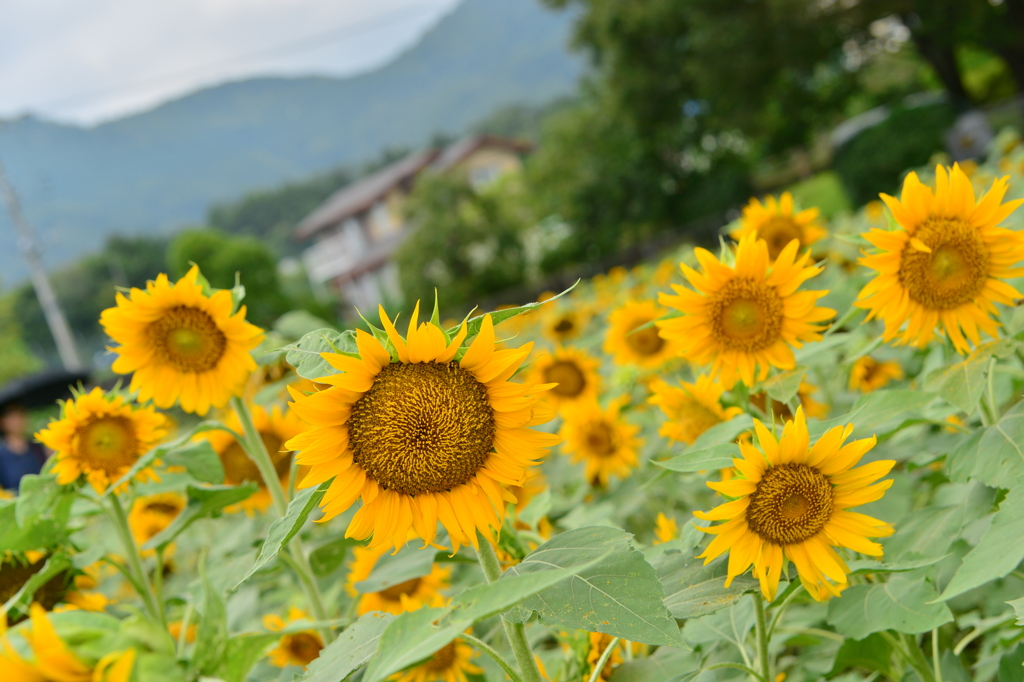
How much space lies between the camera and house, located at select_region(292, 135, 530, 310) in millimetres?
41406

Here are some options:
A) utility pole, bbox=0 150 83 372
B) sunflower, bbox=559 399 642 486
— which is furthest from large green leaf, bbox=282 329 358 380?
utility pole, bbox=0 150 83 372

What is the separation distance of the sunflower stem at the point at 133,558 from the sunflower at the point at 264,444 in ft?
1.47

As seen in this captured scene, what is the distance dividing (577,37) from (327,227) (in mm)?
26338

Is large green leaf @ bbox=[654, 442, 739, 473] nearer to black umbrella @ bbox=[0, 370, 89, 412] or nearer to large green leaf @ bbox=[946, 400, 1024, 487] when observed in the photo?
large green leaf @ bbox=[946, 400, 1024, 487]

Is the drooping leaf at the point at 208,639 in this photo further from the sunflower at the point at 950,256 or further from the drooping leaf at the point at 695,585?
the sunflower at the point at 950,256

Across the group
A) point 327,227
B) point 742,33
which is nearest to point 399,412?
point 742,33

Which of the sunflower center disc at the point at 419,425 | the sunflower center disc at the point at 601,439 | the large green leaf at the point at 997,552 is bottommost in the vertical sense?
the sunflower center disc at the point at 601,439

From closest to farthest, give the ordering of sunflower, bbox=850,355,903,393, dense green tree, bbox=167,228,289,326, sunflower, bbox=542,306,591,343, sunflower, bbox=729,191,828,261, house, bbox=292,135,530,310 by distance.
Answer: sunflower, bbox=729,191,828,261
sunflower, bbox=850,355,903,393
sunflower, bbox=542,306,591,343
dense green tree, bbox=167,228,289,326
house, bbox=292,135,530,310

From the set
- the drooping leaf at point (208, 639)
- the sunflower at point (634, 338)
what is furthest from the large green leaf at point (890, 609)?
the sunflower at point (634, 338)

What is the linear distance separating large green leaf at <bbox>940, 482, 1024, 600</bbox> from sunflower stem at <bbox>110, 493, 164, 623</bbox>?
1534 mm

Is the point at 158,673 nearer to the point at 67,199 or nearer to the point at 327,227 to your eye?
the point at 327,227

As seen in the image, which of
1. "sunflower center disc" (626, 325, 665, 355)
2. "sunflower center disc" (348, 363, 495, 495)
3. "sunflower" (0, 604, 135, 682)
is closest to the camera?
"sunflower" (0, 604, 135, 682)

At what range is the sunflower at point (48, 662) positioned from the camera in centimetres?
67

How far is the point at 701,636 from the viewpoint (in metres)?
1.44
